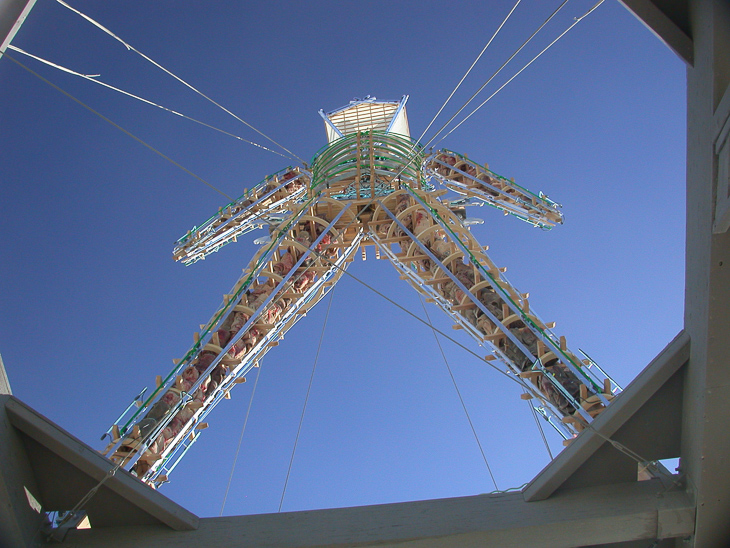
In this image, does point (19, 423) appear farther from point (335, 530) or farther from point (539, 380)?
point (539, 380)

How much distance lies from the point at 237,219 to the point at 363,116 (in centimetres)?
501

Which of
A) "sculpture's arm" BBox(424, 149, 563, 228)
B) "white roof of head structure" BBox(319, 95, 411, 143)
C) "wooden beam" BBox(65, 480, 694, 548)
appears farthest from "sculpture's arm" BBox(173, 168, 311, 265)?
"wooden beam" BBox(65, 480, 694, 548)

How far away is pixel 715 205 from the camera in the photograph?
9.87 ft

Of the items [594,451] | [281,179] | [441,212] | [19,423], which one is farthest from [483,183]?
[19,423]

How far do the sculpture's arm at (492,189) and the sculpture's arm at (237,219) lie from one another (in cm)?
420

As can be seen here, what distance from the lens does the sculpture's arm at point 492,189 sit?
1477 centimetres

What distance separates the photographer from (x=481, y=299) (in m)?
7.56

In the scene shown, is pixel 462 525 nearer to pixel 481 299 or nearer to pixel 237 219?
pixel 481 299

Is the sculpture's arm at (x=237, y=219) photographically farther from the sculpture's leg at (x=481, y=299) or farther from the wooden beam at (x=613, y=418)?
the wooden beam at (x=613, y=418)

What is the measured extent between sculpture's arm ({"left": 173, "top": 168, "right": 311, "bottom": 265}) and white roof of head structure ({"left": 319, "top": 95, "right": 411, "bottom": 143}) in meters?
1.64

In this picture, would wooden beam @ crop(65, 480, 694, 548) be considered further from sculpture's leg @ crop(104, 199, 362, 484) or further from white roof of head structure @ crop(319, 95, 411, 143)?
white roof of head structure @ crop(319, 95, 411, 143)

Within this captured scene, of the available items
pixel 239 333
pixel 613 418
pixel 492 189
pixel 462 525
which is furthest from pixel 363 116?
pixel 462 525

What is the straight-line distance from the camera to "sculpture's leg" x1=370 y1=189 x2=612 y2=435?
5.70 m

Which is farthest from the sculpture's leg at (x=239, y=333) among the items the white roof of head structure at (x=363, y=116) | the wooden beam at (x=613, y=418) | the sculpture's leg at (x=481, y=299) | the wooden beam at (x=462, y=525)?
the white roof of head structure at (x=363, y=116)
